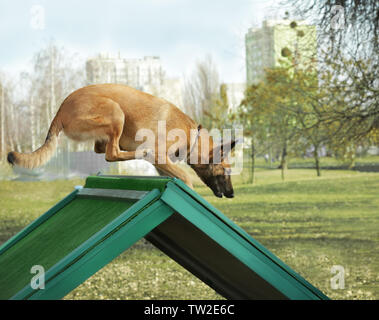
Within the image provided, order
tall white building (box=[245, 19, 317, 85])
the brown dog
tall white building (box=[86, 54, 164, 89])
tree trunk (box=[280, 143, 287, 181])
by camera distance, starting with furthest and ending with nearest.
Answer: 1. tall white building (box=[86, 54, 164, 89])
2. tree trunk (box=[280, 143, 287, 181])
3. tall white building (box=[245, 19, 317, 85])
4. the brown dog

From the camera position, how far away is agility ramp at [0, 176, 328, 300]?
5.67 feet

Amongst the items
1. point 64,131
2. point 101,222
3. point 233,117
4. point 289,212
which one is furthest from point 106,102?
point 233,117

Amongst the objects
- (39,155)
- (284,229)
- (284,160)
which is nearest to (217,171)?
(39,155)

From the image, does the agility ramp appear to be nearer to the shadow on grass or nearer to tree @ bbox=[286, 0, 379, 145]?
tree @ bbox=[286, 0, 379, 145]

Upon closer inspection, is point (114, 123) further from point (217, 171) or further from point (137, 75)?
point (137, 75)

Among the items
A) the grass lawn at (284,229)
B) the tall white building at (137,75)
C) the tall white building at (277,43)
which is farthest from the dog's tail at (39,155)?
the tall white building at (137,75)

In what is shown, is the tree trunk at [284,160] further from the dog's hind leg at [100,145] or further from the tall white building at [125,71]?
the dog's hind leg at [100,145]

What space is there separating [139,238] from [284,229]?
7.49m

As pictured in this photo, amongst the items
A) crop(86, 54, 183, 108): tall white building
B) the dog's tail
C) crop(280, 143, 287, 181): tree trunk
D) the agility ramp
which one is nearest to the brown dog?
the dog's tail

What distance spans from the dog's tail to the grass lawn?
9.57 feet

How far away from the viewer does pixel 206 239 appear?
6.81 ft

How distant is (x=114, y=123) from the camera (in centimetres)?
242

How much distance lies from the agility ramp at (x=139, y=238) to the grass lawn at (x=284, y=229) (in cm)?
272

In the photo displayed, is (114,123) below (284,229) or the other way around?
the other way around
